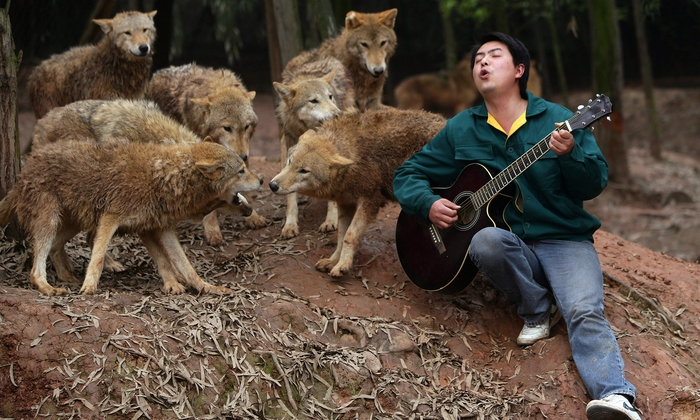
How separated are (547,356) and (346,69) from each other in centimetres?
455

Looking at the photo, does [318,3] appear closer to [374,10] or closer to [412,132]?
[412,132]

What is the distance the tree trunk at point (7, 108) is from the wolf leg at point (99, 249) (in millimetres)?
1105

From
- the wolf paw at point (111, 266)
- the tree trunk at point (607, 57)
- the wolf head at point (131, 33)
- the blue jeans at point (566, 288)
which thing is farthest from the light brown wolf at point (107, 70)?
the tree trunk at point (607, 57)

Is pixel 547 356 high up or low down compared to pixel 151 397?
down

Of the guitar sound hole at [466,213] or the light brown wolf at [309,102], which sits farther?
the light brown wolf at [309,102]

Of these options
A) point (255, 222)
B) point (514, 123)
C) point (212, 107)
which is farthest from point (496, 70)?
point (212, 107)

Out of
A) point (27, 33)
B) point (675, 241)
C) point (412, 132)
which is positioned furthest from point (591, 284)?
point (27, 33)

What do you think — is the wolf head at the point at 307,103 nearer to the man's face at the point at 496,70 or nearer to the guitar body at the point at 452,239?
the guitar body at the point at 452,239

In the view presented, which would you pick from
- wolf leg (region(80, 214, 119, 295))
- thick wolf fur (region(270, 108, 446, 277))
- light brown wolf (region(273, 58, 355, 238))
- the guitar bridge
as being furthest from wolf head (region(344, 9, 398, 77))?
wolf leg (region(80, 214, 119, 295))

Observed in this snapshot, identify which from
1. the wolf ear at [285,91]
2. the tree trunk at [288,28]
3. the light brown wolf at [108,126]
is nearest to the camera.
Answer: the light brown wolf at [108,126]

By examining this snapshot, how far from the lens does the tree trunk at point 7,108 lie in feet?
19.0

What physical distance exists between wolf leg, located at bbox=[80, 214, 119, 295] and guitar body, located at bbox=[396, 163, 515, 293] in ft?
7.22

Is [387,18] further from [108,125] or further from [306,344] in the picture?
[306,344]

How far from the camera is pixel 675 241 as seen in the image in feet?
38.2
